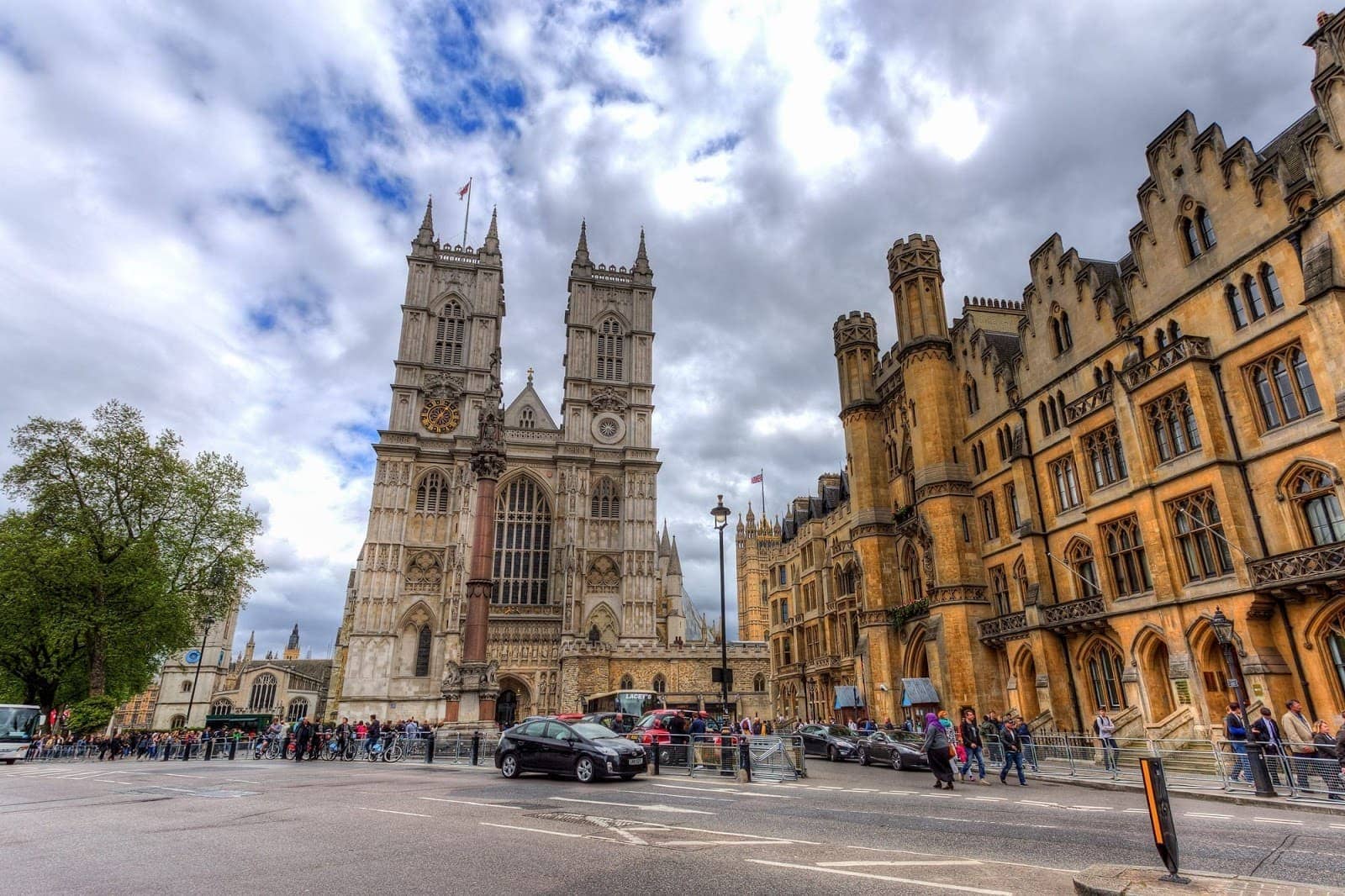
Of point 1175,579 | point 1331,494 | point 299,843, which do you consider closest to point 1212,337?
point 1331,494

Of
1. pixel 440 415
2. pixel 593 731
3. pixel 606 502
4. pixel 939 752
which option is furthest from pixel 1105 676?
pixel 440 415

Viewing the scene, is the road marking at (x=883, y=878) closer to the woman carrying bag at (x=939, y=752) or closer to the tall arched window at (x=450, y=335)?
the woman carrying bag at (x=939, y=752)

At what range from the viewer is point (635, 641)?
166ft

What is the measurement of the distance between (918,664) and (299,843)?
26.5m

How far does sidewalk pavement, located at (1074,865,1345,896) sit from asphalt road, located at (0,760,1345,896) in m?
0.39

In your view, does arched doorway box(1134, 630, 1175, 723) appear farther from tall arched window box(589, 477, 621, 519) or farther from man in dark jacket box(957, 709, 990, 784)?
tall arched window box(589, 477, 621, 519)

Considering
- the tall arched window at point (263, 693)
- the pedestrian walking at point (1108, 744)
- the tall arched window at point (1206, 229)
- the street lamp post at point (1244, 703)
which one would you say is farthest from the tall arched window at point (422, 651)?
the tall arched window at point (1206, 229)

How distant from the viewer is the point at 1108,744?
53.3ft

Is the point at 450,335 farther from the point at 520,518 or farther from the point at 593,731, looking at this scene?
the point at 593,731

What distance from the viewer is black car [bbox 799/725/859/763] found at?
23469mm

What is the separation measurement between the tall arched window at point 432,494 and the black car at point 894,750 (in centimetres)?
4178

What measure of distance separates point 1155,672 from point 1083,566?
4151 mm

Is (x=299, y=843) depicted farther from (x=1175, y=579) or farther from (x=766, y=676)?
(x=766, y=676)

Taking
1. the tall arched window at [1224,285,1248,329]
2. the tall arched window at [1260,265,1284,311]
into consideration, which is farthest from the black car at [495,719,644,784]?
the tall arched window at [1260,265,1284,311]
